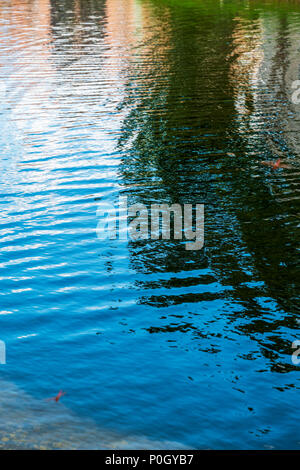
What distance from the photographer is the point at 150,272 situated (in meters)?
11.8

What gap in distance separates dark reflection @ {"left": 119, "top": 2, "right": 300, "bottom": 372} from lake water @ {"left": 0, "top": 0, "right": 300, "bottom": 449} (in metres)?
0.05

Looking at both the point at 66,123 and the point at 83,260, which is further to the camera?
the point at 66,123

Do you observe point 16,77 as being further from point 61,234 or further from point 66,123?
point 61,234

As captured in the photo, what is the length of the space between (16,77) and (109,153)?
14.7 meters

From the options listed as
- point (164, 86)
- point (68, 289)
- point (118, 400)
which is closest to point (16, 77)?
point (164, 86)

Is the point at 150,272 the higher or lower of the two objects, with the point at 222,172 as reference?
lower

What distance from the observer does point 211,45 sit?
3891cm

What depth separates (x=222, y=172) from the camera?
670 inches

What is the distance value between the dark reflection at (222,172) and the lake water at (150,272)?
0.17 ft

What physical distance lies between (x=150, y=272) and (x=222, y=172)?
6158 mm

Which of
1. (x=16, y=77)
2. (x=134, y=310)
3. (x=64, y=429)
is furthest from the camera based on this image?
(x=16, y=77)

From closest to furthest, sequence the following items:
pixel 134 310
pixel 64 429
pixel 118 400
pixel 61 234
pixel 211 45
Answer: pixel 64 429, pixel 118 400, pixel 134 310, pixel 61 234, pixel 211 45

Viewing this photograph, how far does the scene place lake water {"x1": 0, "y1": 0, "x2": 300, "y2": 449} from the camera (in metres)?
8.12

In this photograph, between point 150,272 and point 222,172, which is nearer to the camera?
point 150,272
